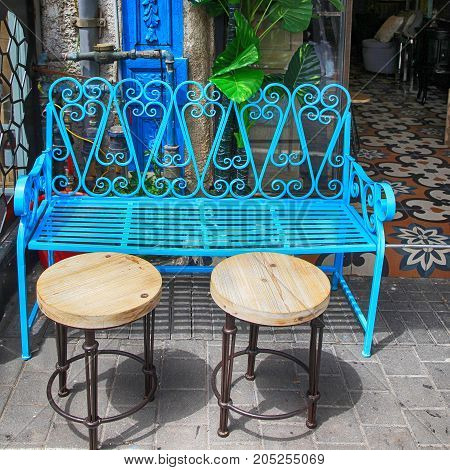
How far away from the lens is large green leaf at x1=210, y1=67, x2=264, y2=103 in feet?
12.3

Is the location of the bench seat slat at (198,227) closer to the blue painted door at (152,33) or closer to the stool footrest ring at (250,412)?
the stool footrest ring at (250,412)

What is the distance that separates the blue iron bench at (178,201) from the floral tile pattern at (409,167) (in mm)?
592

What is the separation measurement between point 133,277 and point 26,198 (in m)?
0.76

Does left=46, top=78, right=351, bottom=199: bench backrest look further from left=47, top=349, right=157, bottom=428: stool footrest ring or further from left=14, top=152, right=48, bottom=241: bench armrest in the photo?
left=47, top=349, right=157, bottom=428: stool footrest ring

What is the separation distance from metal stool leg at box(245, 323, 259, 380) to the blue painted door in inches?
71.1

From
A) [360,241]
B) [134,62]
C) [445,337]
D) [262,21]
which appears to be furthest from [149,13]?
[445,337]

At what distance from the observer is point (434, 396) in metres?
3.14

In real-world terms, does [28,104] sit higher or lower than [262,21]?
lower

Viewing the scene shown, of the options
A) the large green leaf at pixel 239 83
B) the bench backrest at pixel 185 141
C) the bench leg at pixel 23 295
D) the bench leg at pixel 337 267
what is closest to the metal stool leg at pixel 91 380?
the bench leg at pixel 23 295

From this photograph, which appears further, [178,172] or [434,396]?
[178,172]

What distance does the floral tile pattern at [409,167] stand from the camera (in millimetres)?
4297

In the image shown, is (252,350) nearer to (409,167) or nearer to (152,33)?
(152,33)

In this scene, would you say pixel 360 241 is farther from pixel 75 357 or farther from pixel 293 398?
pixel 75 357

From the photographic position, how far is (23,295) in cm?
320
